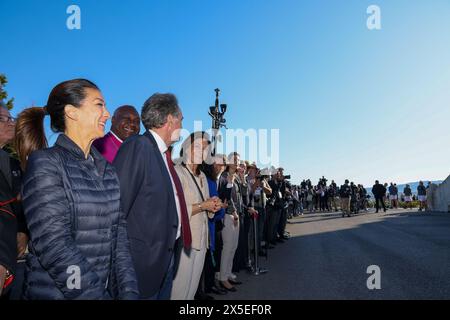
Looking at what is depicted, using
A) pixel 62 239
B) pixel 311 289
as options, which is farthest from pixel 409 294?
pixel 62 239

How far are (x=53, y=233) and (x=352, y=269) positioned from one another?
615 cm

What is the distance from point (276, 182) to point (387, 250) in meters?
3.48

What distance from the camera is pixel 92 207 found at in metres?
1.76

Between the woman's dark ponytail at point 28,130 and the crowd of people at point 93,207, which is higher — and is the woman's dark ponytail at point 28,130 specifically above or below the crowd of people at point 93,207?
above

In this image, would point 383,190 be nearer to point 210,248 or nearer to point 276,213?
point 276,213

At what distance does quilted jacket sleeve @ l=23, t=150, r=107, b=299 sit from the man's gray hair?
109cm

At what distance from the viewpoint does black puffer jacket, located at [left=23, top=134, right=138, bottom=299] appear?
158cm

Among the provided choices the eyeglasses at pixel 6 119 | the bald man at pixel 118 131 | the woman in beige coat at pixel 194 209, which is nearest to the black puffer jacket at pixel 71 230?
the woman in beige coat at pixel 194 209

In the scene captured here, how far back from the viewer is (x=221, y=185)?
236 inches

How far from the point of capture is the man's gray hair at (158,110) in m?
2.64

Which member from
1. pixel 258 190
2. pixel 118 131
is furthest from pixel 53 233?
pixel 258 190

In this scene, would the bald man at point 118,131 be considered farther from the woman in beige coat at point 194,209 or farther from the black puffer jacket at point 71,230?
the black puffer jacket at point 71,230

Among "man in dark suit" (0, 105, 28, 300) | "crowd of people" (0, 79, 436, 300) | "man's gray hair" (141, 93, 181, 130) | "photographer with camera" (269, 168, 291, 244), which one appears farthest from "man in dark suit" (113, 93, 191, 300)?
"photographer with camera" (269, 168, 291, 244)

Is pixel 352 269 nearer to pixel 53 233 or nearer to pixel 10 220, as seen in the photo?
pixel 10 220
